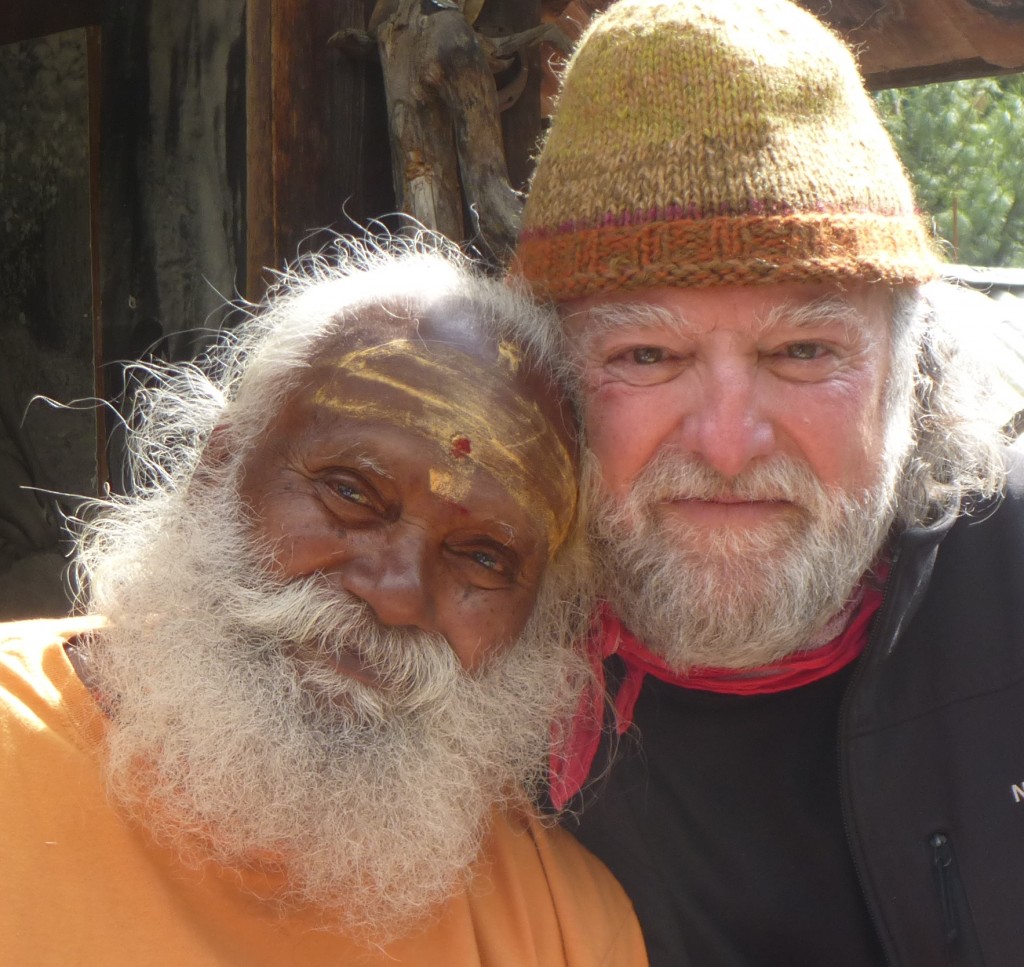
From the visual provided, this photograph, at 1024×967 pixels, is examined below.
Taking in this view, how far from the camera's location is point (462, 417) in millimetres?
1990

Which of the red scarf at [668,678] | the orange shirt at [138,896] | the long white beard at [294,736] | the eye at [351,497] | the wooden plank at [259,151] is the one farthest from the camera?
the wooden plank at [259,151]

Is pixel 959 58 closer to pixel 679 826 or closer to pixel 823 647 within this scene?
pixel 823 647

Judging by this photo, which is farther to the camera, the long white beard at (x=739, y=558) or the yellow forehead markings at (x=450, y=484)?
the long white beard at (x=739, y=558)

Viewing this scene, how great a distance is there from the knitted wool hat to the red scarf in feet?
2.27

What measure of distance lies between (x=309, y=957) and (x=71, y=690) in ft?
1.93

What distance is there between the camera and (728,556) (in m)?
2.14

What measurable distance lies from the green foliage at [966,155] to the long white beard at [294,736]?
6343 millimetres

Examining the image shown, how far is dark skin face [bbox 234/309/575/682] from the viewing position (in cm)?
196

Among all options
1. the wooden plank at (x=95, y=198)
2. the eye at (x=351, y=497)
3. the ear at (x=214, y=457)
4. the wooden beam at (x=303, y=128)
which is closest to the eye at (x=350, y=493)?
the eye at (x=351, y=497)

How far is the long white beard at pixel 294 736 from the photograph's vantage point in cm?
186

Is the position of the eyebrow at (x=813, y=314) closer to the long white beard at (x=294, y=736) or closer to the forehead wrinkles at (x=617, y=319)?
the forehead wrinkles at (x=617, y=319)

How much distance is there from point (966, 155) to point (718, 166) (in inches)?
246

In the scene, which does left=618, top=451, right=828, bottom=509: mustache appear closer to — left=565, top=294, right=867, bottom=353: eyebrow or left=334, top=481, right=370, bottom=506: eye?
left=565, top=294, right=867, bottom=353: eyebrow

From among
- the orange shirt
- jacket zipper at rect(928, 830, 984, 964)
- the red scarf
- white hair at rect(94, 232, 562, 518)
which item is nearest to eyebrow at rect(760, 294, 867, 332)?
white hair at rect(94, 232, 562, 518)
